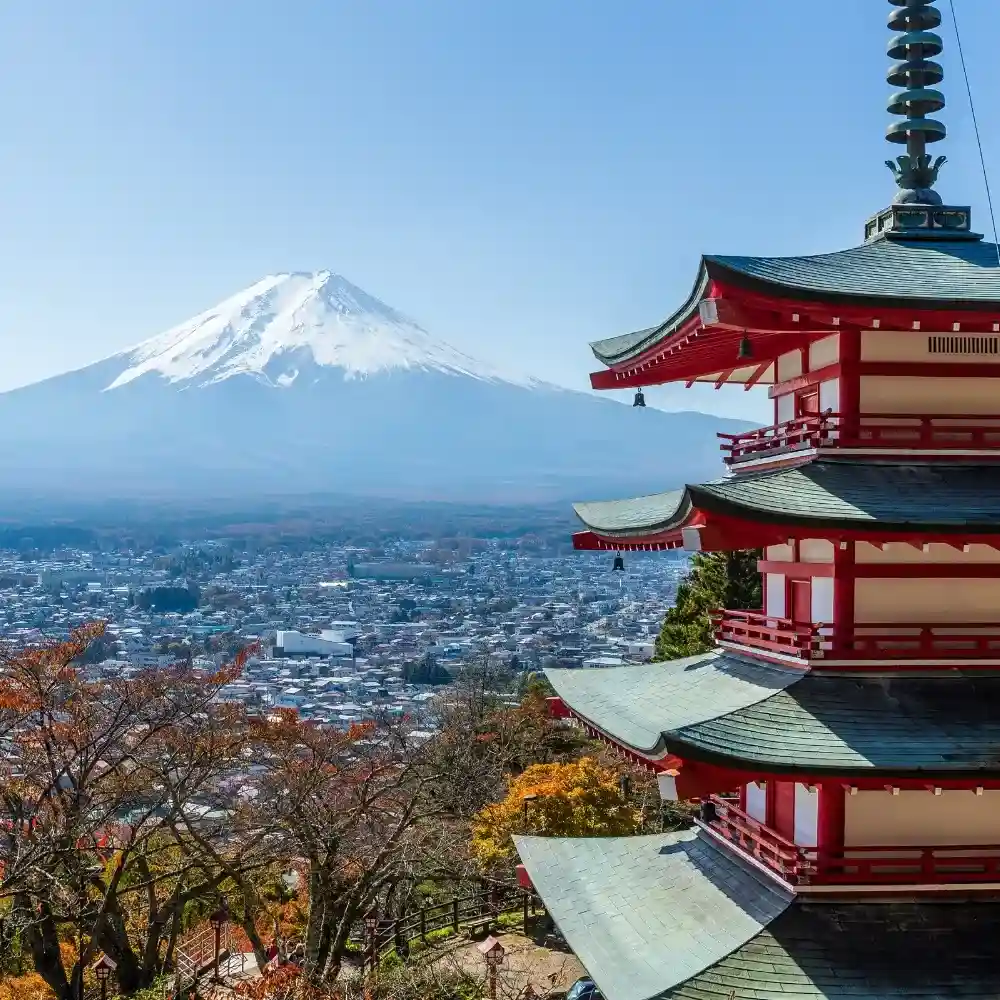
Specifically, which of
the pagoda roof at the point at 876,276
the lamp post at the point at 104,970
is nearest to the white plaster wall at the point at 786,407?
the pagoda roof at the point at 876,276

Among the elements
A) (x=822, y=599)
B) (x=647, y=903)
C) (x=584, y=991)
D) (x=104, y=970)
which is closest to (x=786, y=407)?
(x=822, y=599)

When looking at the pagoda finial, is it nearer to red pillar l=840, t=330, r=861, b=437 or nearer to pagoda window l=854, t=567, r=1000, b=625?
red pillar l=840, t=330, r=861, b=437

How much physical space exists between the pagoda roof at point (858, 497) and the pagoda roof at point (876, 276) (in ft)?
4.06

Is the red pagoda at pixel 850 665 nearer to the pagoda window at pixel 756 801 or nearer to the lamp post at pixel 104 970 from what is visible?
the pagoda window at pixel 756 801

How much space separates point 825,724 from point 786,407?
127 inches

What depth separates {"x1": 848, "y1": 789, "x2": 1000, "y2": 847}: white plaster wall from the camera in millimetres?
8102

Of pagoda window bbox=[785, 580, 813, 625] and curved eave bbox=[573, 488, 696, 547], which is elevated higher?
curved eave bbox=[573, 488, 696, 547]

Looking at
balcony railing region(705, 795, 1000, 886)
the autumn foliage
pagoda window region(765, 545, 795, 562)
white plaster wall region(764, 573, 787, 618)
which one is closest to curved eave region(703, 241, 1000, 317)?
pagoda window region(765, 545, 795, 562)

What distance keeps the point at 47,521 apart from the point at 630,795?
391 ft

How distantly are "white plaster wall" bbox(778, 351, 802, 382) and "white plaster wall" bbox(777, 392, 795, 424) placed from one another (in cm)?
16

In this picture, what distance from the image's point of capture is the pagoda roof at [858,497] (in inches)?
294

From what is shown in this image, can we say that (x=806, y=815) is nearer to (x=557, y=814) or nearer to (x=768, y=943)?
(x=768, y=943)

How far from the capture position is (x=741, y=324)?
8.04 m

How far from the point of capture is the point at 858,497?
7.84m
